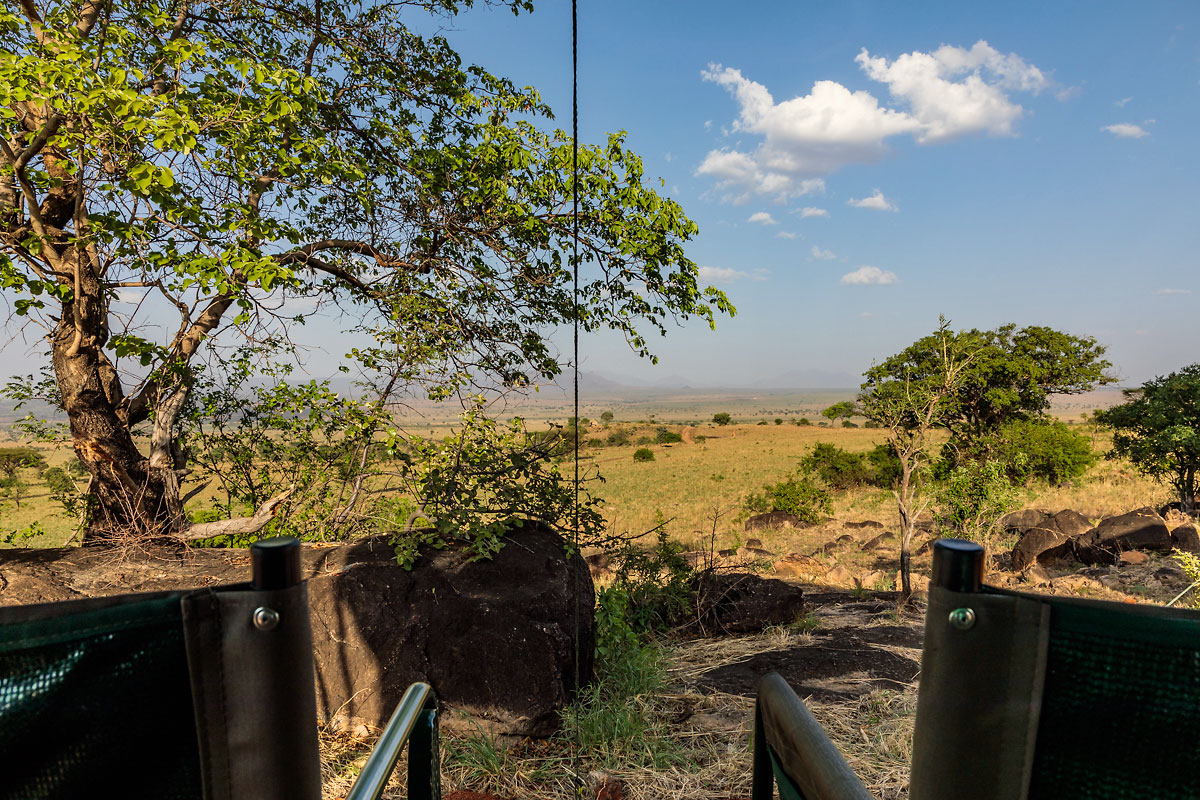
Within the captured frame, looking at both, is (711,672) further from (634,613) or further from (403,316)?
(403,316)

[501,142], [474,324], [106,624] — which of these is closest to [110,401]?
[474,324]

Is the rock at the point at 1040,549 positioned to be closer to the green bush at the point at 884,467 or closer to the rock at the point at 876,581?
the rock at the point at 876,581

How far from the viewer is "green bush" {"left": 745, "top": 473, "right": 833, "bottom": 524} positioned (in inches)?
555

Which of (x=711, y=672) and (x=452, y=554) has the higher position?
(x=452, y=554)

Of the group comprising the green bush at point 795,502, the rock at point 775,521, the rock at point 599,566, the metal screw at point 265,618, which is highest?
the metal screw at point 265,618

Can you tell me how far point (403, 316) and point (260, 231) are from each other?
1457 millimetres

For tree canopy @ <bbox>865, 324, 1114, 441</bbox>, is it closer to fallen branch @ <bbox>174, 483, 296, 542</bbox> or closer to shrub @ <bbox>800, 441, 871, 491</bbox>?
shrub @ <bbox>800, 441, 871, 491</bbox>

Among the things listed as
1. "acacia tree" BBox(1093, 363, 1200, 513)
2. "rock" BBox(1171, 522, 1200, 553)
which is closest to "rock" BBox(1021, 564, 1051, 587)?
"rock" BBox(1171, 522, 1200, 553)

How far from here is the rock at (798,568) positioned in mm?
8719

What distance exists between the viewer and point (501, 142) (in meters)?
4.96

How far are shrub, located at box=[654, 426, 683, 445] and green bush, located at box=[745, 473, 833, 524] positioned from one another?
27098 mm

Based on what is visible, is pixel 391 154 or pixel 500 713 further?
pixel 391 154

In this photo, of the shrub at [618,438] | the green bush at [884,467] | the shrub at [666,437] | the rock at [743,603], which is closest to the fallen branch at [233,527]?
the rock at [743,603]

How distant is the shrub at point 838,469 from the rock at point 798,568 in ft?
32.3
